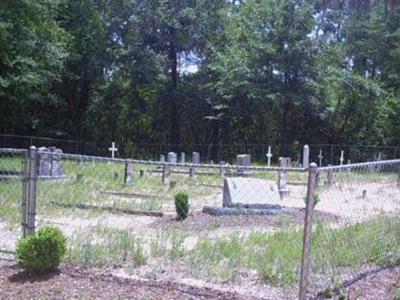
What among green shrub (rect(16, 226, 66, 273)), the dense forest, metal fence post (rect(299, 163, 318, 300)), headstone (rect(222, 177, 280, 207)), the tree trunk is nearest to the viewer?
metal fence post (rect(299, 163, 318, 300))

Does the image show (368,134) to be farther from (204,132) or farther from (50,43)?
(50,43)

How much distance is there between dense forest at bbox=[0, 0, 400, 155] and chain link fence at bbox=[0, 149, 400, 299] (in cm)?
2405

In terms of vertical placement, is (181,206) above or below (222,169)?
below

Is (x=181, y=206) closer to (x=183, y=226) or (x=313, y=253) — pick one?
(x=183, y=226)

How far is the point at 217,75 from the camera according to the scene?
41.4 meters

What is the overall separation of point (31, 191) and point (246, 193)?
653cm

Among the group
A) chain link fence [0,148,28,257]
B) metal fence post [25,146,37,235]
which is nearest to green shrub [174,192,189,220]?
chain link fence [0,148,28,257]

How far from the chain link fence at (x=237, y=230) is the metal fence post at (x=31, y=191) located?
1cm

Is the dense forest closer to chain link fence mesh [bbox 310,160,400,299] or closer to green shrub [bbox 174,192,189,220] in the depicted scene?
green shrub [bbox 174,192,189,220]

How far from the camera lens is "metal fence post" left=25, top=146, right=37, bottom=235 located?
23.5 ft

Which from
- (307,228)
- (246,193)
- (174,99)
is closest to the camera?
(307,228)

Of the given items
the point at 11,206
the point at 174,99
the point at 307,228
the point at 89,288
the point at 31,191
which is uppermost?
the point at 174,99

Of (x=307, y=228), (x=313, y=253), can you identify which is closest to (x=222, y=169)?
(x=313, y=253)

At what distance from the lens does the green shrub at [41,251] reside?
6.41 metres
